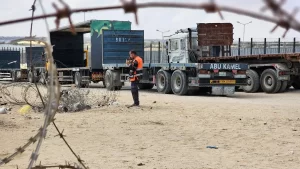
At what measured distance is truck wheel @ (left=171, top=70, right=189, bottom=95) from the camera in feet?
65.3

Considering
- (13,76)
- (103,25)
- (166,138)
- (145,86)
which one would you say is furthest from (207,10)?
(13,76)

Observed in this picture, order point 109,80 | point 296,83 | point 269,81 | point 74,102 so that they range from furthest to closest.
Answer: point 109,80 → point 296,83 → point 269,81 → point 74,102

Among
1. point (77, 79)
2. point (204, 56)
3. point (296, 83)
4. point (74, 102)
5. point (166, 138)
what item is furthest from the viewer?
point (77, 79)

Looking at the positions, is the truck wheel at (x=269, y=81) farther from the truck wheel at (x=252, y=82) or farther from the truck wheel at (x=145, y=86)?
the truck wheel at (x=145, y=86)

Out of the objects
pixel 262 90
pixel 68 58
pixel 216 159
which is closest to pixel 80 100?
pixel 216 159

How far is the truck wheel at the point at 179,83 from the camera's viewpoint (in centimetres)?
1992

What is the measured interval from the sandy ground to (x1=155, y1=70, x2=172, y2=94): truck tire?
7334mm

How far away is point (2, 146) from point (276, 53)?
1594cm

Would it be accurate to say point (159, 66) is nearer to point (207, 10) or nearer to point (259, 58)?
point (259, 58)

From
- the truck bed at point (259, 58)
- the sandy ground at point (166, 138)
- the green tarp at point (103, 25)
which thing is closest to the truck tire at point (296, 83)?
the truck bed at point (259, 58)

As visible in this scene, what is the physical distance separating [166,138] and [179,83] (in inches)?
460

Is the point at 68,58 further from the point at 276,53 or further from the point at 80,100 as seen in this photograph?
the point at 80,100

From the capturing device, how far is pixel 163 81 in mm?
21578

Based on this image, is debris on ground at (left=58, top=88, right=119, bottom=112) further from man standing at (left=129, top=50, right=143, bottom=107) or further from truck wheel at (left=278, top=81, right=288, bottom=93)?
truck wheel at (left=278, top=81, right=288, bottom=93)
